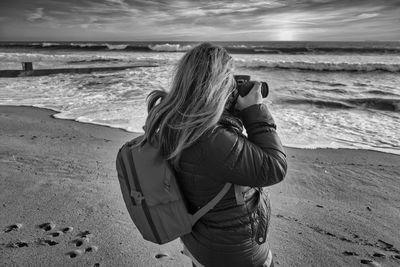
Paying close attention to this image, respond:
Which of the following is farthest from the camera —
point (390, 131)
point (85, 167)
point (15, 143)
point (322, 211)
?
point (390, 131)

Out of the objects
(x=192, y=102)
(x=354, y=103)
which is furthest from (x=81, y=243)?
(x=354, y=103)

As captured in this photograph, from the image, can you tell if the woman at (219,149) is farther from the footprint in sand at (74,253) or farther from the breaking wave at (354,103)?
the breaking wave at (354,103)

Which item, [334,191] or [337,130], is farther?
[337,130]

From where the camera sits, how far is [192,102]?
1.53 meters

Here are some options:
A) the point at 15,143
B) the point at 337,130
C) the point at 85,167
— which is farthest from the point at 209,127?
the point at 337,130

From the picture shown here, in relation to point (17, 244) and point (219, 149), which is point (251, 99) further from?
point (17, 244)

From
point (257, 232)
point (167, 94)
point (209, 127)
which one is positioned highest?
point (167, 94)

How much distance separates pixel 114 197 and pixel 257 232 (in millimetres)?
2533

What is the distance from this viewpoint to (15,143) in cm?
566

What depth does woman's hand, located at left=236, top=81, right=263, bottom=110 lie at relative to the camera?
1608 millimetres

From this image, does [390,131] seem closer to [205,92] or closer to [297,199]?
[297,199]

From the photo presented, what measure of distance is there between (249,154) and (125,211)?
2418 millimetres

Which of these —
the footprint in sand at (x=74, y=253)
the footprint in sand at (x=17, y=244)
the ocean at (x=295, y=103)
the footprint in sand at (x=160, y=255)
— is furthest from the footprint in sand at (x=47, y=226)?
the ocean at (x=295, y=103)

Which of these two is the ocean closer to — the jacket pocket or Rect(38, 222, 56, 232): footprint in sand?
Rect(38, 222, 56, 232): footprint in sand
